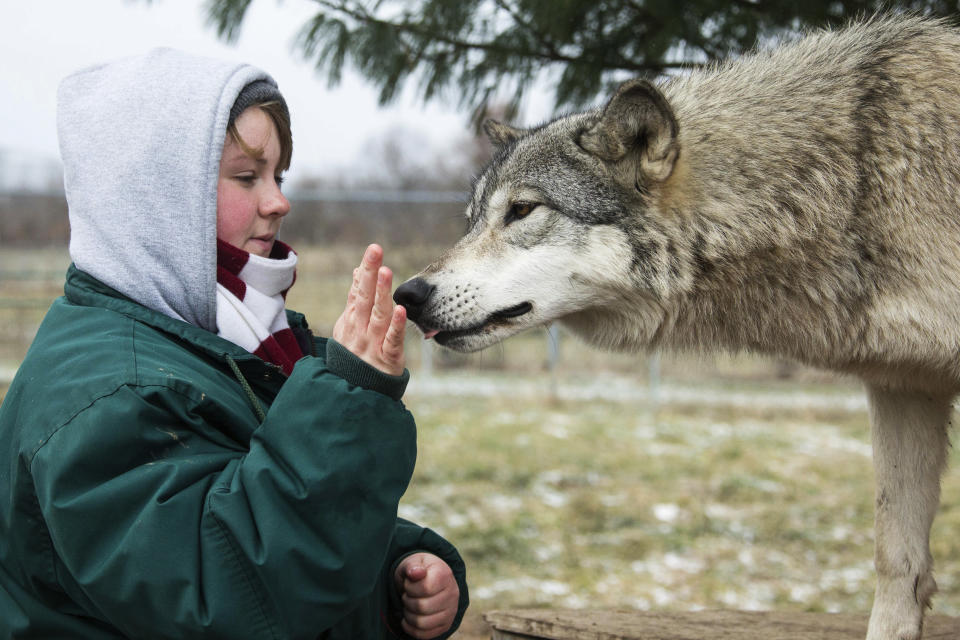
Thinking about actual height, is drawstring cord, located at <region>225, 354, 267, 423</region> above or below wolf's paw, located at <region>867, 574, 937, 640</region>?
above

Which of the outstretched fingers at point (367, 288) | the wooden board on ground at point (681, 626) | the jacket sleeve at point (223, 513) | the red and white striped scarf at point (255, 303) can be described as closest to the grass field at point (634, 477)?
the wooden board on ground at point (681, 626)

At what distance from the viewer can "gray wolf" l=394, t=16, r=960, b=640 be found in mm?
2240

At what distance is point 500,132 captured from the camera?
121 inches

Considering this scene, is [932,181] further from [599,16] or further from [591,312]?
[599,16]

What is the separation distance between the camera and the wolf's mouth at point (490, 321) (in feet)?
7.77

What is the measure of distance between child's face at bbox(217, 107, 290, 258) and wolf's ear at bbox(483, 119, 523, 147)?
1269mm

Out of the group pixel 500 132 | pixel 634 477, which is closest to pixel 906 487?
pixel 500 132

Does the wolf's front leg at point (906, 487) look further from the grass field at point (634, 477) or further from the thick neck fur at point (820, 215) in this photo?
the grass field at point (634, 477)

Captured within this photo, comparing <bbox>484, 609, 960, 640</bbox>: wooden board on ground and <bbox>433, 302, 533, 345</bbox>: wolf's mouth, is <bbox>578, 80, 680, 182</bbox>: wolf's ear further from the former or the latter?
<bbox>484, 609, 960, 640</bbox>: wooden board on ground

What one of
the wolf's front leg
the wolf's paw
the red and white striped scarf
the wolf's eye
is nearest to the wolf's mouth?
the wolf's eye

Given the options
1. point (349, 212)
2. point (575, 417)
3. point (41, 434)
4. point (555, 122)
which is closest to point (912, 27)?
point (555, 122)

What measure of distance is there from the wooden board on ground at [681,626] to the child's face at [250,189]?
1.42m

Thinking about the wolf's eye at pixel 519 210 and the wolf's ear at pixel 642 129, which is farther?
the wolf's eye at pixel 519 210

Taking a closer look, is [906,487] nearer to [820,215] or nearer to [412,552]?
[820,215]
